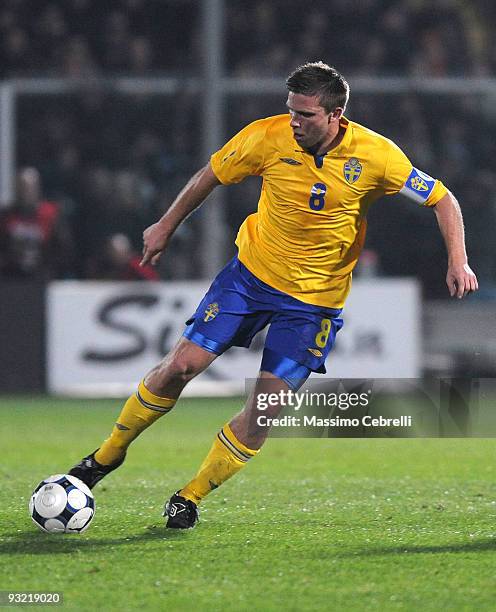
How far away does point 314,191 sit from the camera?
5215 millimetres

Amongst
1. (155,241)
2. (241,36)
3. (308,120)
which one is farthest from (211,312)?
(241,36)

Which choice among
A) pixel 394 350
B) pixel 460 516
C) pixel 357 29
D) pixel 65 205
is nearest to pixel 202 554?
pixel 460 516

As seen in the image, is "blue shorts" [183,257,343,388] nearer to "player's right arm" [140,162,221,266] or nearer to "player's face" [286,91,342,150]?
"player's right arm" [140,162,221,266]

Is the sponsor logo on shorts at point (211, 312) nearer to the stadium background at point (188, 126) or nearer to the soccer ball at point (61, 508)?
the soccer ball at point (61, 508)

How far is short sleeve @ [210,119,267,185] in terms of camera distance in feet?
17.2

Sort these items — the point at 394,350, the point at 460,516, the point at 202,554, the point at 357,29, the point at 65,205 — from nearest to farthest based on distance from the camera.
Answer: the point at 202,554, the point at 460,516, the point at 394,350, the point at 65,205, the point at 357,29

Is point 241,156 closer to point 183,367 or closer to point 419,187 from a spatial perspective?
point 419,187

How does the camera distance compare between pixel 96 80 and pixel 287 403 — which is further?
pixel 96 80

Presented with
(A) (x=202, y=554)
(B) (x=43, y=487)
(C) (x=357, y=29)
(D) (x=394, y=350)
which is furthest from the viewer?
(C) (x=357, y=29)

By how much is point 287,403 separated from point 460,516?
3.22 ft

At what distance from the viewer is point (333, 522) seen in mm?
5465

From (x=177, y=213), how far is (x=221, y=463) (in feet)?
3.31

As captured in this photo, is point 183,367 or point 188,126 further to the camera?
point 188,126

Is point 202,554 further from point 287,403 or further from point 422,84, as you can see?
point 422,84
